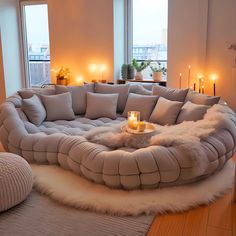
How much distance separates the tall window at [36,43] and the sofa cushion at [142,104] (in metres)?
2.97

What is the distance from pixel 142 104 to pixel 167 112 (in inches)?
17.6

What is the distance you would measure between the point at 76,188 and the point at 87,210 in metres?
0.32

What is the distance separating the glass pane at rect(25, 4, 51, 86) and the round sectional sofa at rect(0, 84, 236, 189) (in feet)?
8.12

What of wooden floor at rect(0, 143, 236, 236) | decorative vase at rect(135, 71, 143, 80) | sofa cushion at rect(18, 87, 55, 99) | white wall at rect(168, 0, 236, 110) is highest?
white wall at rect(168, 0, 236, 110)

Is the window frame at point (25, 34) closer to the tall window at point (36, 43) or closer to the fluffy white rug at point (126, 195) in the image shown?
the tall window at point (36, 43)

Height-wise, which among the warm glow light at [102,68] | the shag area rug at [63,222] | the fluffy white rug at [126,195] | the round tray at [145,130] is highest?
the warm glow light at [102,68]

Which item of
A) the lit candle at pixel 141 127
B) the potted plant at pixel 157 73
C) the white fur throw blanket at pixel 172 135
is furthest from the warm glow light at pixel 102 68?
the lit candle at pixel 141 127

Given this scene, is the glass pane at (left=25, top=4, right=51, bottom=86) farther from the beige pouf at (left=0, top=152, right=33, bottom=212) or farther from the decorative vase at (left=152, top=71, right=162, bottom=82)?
the beige pouf at (left=0, top=152, right=33, bottom=212)

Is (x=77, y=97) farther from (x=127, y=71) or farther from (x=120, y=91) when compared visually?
(x=127, y=71)

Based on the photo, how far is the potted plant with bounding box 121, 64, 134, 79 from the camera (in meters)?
5.56

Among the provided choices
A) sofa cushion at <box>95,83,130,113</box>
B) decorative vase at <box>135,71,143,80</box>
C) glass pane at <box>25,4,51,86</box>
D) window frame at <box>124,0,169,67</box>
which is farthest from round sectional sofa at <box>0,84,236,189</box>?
glass pane at <box>25,4,51,86</box>

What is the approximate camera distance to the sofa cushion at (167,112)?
3742 millimetres

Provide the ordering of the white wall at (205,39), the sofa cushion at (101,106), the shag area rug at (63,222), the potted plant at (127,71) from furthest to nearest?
the potted plant at (127,71) → the white wall at (205,39) → the sofa cushion at (101,106) → the shag area rug at (63,222)

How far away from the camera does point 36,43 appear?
6520mm
